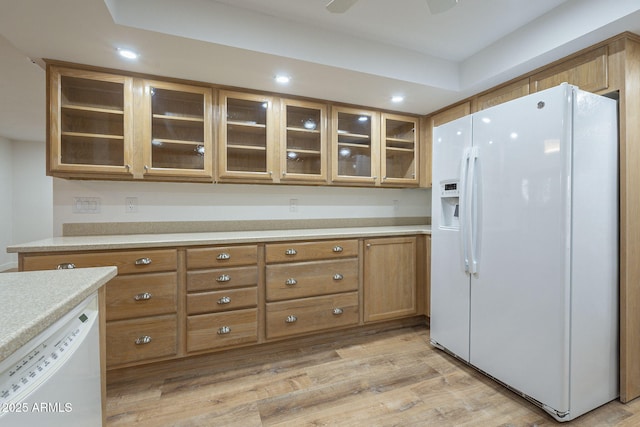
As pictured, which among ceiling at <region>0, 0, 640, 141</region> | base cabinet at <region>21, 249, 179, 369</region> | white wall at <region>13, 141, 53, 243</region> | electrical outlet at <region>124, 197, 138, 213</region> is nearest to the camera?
ceiling at <region>0, 0, 640, 141</region>

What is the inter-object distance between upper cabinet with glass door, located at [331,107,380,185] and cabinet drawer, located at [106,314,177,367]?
179 cm

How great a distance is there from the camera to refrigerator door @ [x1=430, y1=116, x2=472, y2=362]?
6.75 feet

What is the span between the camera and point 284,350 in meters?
2.36

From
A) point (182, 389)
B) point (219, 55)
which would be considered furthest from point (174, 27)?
point (182, 389)

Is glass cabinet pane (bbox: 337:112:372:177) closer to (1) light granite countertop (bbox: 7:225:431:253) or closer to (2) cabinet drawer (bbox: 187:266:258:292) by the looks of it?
(1) light granite countertop (bbox: 7:225:431:253)

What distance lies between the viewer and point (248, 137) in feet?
8.25

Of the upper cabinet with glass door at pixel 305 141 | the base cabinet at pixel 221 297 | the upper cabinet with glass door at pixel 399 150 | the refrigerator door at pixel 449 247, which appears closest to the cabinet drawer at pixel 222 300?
the base cabinet at pixel 221 297

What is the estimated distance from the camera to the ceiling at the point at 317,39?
1634 millimetres

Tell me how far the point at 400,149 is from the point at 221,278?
2197mm

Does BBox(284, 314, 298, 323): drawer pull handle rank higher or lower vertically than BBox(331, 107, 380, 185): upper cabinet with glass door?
lower

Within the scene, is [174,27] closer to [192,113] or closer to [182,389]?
[192,113]

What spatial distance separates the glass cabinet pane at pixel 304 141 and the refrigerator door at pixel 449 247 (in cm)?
103

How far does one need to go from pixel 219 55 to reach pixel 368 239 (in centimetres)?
179

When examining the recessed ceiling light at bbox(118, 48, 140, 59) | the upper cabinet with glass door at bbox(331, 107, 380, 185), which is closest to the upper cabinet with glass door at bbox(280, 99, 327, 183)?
the upper cabinet with glass door at bbox(331, 107, 380, 185)
